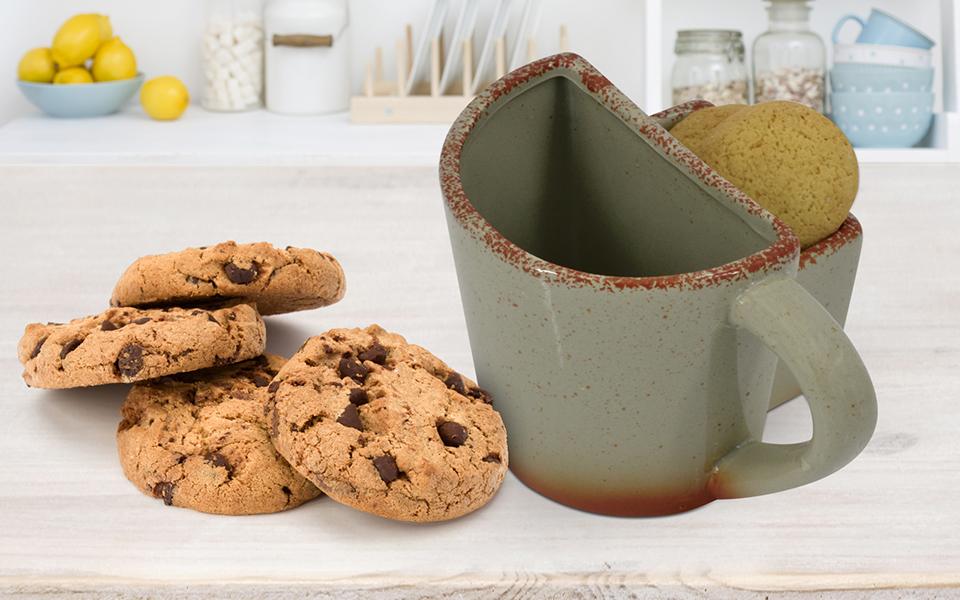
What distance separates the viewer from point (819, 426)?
1.61ft

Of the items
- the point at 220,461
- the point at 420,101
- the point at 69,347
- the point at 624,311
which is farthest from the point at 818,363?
the point at 420,101

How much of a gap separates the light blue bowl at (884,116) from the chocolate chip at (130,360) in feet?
4.96

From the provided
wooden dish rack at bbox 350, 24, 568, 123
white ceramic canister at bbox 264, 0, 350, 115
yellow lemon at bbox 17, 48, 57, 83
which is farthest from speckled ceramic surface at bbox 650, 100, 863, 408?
yellow lemon at bbox 17, 48, 57, 83

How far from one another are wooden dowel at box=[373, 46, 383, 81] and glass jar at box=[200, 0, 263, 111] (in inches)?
8.9

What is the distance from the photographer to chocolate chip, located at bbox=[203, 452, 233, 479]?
0.56 metres

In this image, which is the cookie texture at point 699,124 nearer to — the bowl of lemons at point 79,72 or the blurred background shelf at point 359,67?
the blurred background shelf at point 359,67

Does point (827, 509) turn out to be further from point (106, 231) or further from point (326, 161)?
point (326, 161)

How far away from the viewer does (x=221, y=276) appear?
2.13 ft

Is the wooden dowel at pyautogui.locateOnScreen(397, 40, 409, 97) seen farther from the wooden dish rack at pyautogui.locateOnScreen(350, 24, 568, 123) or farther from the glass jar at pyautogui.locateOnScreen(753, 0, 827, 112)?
the glass jar at pyautogui.locateOnScreen(753, 0, 827, 112)

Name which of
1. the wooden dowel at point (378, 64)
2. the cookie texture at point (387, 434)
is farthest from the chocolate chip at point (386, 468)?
the wooden dowel at point (378, 64)

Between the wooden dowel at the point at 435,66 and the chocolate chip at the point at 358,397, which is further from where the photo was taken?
the wooden dowel at the point at 435,66

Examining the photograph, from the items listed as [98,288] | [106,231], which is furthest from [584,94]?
[106,231]

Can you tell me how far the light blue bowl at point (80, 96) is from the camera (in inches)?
78.7

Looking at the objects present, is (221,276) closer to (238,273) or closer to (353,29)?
(238,273)
